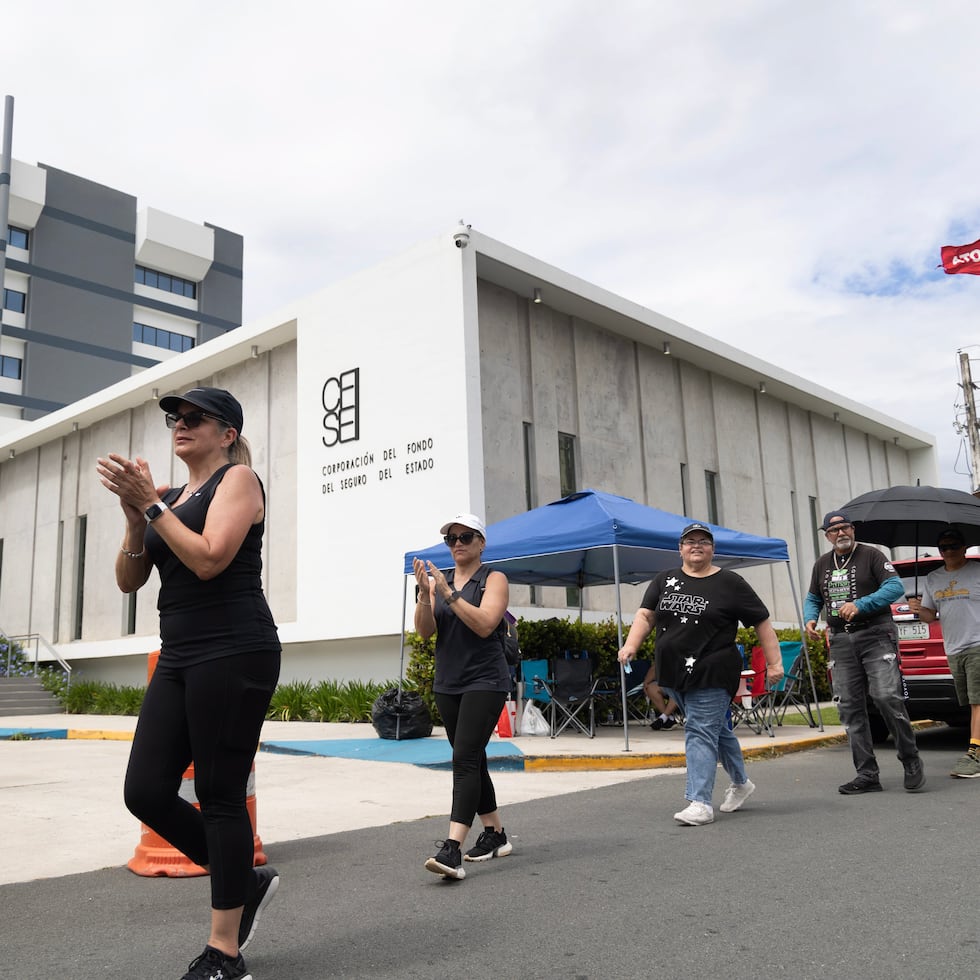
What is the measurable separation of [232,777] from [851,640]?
5.43 meters

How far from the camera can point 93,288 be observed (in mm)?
62656

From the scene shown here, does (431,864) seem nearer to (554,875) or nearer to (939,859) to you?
(554,875)

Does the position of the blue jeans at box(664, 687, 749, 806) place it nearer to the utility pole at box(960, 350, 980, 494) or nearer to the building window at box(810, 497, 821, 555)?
the building window at box(810, 497, 821, 555)

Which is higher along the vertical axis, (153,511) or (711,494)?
(711,494)

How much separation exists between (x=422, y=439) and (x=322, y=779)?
8.32 meters

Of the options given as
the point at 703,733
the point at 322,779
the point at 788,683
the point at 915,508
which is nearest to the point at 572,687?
the point at 788,683

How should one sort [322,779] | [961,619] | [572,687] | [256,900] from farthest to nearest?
[572,687] → [322,779] → [961,619] → [256,900]

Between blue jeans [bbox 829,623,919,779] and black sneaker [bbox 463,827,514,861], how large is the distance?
306 cm

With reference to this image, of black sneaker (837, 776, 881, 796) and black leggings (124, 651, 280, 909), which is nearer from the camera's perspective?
black leggings (124, 651, 280, 909)

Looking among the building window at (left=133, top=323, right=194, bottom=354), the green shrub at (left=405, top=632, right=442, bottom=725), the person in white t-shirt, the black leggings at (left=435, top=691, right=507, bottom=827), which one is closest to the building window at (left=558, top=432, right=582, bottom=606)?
the green shrub at (left=405, top=632, right=442, bottom=725)

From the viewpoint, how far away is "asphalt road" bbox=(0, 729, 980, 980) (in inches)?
134

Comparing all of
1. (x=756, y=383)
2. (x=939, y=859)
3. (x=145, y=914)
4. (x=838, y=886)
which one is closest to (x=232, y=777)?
(x=145, y=914)

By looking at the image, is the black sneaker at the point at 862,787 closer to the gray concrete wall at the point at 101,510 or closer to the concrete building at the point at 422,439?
the concrete building at the point at 422,439

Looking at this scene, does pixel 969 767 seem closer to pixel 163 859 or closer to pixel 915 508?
pixel 915 508
